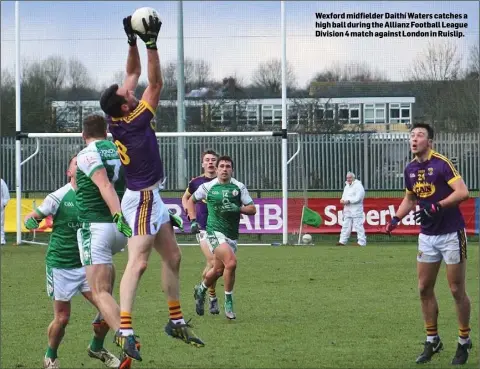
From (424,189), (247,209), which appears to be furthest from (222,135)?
(424,189)

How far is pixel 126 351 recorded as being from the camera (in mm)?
9391

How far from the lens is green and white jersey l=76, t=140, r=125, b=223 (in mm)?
9844

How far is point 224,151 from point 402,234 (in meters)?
5.96

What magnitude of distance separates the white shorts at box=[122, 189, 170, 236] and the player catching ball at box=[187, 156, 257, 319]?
4779 millimetres

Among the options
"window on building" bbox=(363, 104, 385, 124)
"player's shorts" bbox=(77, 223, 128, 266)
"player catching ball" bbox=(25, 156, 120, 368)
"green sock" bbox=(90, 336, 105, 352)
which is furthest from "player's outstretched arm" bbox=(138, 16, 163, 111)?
"window on building" bbox=(363, 104, 385, 124)

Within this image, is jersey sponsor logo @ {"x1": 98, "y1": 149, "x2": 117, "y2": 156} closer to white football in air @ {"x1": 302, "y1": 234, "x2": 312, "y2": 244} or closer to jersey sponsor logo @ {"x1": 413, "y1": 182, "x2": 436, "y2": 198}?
jersey sponsor logo @ {"x1": 413, "y1": 182, "x2": 436, "y2": 198}

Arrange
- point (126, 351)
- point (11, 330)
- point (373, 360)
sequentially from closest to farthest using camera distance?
point (126, 351)
point (373, 360)
point (11, 330)

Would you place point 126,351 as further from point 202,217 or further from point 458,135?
point 458,135

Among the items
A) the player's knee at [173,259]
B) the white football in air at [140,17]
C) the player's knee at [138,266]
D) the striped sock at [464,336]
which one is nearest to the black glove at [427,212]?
the striped sock at [464,336]

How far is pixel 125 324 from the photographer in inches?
378

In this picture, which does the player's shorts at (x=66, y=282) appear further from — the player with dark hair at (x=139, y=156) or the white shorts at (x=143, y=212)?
the white shorts at (x=143, y=212)

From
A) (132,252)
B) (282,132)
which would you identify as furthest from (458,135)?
(132,252)

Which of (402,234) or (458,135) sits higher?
(458,135)

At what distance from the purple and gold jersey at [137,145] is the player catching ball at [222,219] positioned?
4808 millimetres
